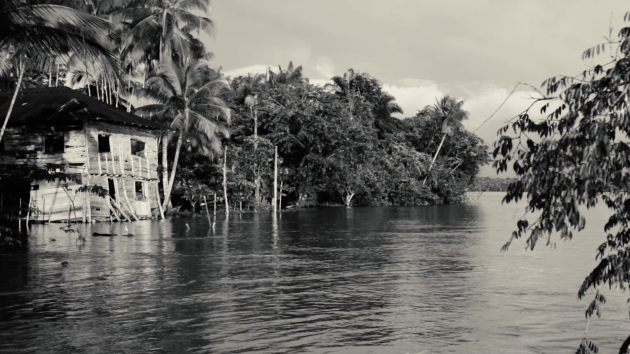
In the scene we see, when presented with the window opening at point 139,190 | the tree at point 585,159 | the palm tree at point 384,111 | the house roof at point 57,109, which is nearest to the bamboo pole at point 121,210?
the window opening at point 139,190

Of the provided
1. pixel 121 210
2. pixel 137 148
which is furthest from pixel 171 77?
pixel 121 210

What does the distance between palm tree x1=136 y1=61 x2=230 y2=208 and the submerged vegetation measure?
0.27 feet

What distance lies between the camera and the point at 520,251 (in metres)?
23.7

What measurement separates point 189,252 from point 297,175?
33590 millimetres

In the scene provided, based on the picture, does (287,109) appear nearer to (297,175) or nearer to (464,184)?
(297,175)

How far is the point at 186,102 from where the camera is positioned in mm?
42906

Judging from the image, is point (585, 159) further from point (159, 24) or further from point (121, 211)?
point (159, 24)

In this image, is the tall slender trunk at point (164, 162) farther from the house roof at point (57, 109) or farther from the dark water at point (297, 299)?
the dark water at point (297, 299)

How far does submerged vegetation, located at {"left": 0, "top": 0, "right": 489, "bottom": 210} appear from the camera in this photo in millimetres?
43312

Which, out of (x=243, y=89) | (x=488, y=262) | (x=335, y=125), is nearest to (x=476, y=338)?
(x=488, y=262)

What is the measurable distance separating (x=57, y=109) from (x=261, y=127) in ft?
80.4

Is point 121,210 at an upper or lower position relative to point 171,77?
lower

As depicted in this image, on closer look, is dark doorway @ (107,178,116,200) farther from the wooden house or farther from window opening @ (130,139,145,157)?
window opening @ (130,139,145,157)

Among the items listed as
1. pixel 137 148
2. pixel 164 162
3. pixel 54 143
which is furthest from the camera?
pixel 164 162
